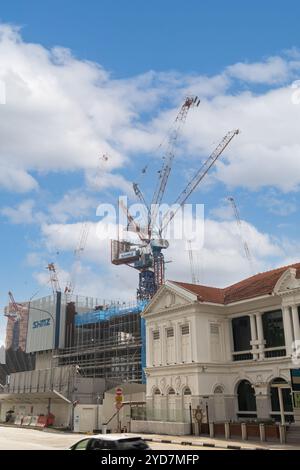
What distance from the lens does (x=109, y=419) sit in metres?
47.2

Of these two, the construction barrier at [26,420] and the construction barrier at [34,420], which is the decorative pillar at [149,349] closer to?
the construction barrier at [34,420]

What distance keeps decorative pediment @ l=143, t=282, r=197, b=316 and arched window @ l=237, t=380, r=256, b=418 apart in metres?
8.39

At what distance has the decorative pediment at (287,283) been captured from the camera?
129 feet

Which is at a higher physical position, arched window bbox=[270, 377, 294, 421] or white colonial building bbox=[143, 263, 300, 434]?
white colonial building bbox=[143, 263, 300, 434]

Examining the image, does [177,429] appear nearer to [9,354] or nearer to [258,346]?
[258,346]

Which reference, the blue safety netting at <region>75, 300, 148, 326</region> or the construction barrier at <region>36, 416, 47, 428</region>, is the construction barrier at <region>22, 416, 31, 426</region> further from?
the blue safety netting at <region>75, 300, 148, 326</region>

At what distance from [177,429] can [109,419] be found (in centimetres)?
988

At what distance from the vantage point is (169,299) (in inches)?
1895

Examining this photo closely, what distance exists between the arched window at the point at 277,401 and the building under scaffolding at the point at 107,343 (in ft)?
111

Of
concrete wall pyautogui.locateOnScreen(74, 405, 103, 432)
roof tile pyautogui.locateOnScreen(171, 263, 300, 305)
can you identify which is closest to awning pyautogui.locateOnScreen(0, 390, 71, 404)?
concrete wall pyautogui.locateOnScreen(74, 405, 103, 432)

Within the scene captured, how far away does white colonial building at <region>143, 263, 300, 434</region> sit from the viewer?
4019 cm

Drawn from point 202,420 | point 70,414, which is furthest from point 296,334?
point 70,414

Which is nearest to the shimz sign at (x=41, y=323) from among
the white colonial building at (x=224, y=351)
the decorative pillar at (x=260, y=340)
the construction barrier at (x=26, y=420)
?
the construction barrier at (x=26, y=420)

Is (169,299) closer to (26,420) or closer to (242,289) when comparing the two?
(242,289)
